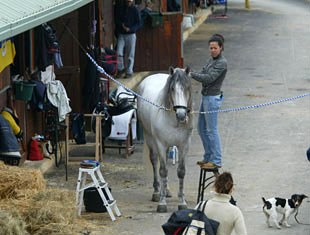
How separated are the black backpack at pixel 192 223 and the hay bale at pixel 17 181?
321cm

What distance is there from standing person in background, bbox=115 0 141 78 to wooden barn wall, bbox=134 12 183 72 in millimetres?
593

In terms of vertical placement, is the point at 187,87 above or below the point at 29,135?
above

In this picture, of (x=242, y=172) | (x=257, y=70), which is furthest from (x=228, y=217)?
(x=257, y=70)

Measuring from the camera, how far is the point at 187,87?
14352mm

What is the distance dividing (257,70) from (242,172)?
11.3m

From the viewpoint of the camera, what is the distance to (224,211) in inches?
390

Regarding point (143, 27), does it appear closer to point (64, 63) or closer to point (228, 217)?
point (64, 63)

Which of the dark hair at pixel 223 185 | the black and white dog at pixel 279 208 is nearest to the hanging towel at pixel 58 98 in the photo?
the black and white dog at pixel 279 208

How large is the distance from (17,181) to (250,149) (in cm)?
671

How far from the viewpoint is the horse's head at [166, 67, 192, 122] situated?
14281 mm

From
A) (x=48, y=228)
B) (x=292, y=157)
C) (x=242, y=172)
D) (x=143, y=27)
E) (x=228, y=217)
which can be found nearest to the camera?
(x=228, y=217)

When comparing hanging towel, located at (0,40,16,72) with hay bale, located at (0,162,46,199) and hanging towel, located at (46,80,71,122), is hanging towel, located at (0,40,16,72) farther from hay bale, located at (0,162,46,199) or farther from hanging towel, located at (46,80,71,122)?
hay bale, located at (0,162,46,199)

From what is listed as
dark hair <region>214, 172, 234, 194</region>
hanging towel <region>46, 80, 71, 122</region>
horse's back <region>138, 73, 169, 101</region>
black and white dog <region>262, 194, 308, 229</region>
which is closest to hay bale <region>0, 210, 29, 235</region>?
dark hair <region>214, 172, 234, 194</region>

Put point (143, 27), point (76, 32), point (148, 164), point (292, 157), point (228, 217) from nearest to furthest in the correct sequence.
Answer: point (228, 217)
point (148, 164)
point (292, 157)
point (76, 32)
point (143, 27)
